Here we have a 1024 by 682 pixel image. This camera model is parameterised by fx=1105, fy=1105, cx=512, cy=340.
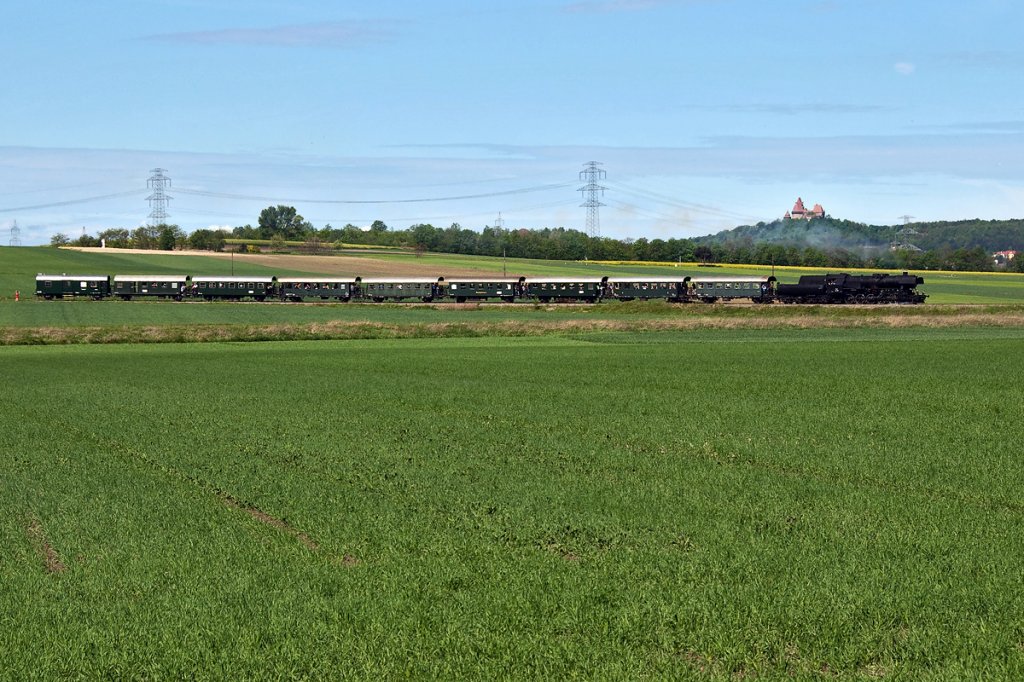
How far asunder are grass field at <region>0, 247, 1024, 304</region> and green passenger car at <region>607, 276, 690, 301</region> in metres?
40.0

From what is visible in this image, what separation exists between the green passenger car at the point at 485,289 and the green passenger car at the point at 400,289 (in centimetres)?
232

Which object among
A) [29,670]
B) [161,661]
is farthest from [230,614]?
[29,670]

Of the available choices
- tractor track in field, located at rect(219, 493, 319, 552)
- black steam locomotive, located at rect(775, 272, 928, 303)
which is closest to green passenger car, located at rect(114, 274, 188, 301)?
black steam locomotive, located at rect(775, 272, 928, 303)

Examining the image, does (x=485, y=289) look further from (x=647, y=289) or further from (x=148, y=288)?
(x=148, y=288)

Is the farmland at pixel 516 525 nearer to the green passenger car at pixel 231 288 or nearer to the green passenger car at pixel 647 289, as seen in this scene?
the green passenger car at pixel 647 289

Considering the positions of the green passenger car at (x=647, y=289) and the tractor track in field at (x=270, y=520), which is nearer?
the tractor track in field at (x=270, y=520)

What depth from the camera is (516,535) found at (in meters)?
15.6

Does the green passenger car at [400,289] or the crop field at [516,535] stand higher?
the green passenger car at [400,289]

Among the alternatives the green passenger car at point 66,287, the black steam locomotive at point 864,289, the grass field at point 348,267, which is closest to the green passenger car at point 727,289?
the black steam locomotive at point 864,289

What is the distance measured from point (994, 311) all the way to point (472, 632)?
312ft

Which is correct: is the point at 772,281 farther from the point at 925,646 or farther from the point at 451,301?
the point at 925,646

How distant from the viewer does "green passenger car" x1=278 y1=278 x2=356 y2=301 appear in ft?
383

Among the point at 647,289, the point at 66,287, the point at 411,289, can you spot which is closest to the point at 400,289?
the point at 411,289

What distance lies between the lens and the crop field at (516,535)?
439 inches
